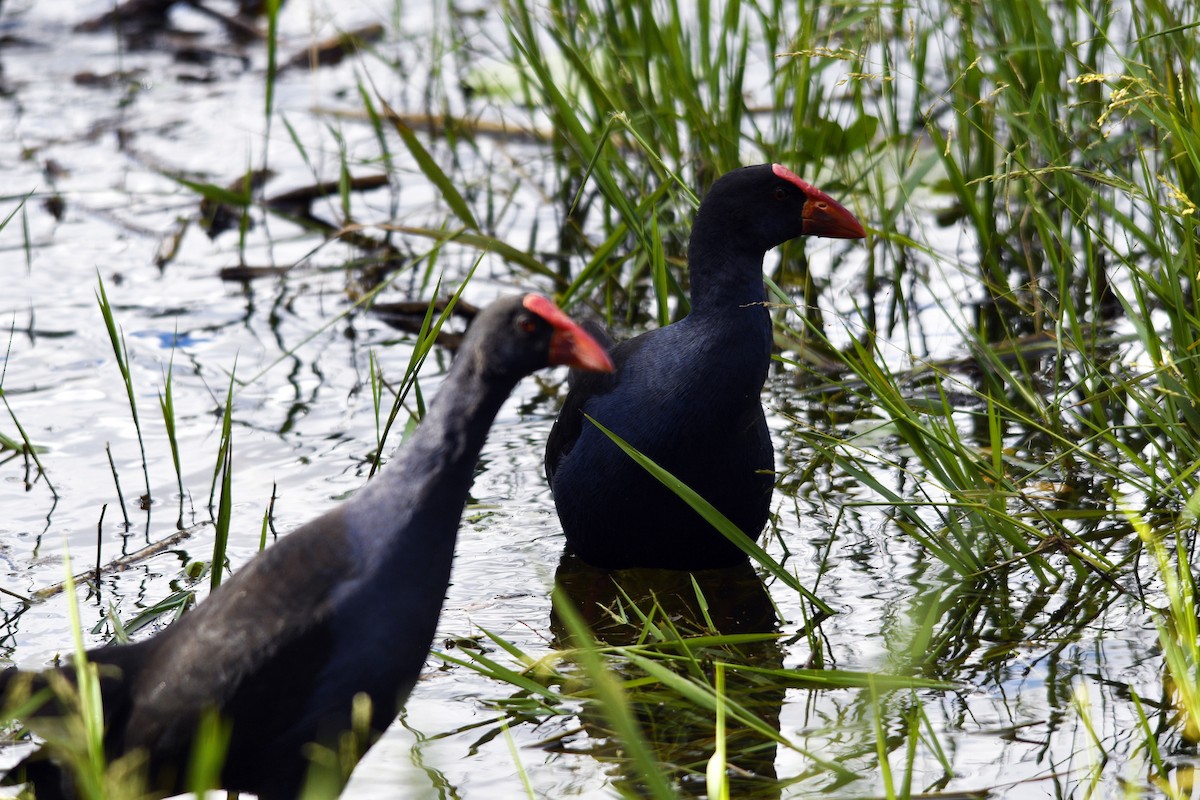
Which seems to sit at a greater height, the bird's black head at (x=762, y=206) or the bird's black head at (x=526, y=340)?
the bird's black head at (x=762, y=206)

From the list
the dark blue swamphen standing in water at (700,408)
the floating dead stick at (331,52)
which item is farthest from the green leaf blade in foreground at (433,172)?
the floating dead stick at (331,52)

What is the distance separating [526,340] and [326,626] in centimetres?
55

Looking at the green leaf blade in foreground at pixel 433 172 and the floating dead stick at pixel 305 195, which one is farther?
the floating dead stick at pixel 305 195

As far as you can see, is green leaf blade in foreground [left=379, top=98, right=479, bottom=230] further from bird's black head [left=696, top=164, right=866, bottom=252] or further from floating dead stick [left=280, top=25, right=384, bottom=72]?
floating dead stick [left=280, top=25, right=384, bottom=72]

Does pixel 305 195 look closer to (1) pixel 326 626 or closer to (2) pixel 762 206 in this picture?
(2) pixel 762 206

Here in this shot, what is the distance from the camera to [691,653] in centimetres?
289

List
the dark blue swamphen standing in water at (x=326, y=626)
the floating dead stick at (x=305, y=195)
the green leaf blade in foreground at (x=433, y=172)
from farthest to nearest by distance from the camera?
the floating dead stick at (x=305, y=195), the green leaf blade in foreground at (x=433, y=172), the dark blue swamphen standing in water at (x=326, y=626)

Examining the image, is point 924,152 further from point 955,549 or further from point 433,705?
point 433,705

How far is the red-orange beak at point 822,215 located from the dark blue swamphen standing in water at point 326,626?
129 cm

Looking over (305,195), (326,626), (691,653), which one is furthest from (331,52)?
(326,626)

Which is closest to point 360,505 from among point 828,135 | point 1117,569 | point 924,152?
point 1117,569

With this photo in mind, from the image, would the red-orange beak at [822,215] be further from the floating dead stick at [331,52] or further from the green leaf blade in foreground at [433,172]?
the floating dead stick at [331,52]

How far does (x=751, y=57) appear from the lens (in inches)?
287

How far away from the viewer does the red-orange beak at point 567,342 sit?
8.40 ft
